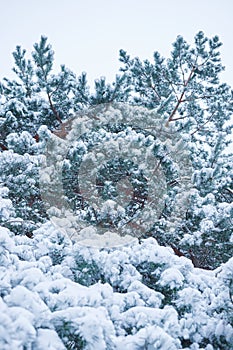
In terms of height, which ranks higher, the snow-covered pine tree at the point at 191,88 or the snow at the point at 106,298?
the snow-covered pine tree at the point at 191,88

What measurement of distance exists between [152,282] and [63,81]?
5.31 metres

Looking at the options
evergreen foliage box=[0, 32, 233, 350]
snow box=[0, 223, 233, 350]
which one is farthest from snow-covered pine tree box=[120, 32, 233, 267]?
snow box=[0, 223, 233, 350]

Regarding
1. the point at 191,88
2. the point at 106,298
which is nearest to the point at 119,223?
A: the point at 106,298

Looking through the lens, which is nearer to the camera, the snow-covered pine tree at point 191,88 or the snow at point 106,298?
the snow at point 106,298

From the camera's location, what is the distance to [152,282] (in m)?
3.85

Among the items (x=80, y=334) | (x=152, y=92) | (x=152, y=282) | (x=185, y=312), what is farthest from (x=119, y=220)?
(x=152, y=92)

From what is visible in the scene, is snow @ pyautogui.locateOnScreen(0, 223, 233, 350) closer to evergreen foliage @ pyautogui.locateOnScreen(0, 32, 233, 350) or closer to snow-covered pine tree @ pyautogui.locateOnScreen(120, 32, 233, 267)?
evergreen foliage @ pyautogui.locateOnScreen(0, 32, 233, 350)

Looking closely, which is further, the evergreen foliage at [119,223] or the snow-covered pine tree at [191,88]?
the snow-covered pine tree at [191,88]


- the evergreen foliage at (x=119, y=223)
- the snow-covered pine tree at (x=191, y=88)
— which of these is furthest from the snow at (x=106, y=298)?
the snow-covered pine tree at (x=191, y=88)

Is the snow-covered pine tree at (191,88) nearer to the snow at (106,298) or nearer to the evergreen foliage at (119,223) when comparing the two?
the evergreen foliage at (119,223)

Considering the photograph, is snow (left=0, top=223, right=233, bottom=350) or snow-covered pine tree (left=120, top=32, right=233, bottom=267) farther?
snow-covered pine tree (left=120, top=32, right=233, bottom=267)

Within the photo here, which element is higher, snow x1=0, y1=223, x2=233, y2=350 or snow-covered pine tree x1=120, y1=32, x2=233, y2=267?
snow-covered pine tree x1=120, y1=32, x2=233, y2=267

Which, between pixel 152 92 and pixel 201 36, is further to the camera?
pixel 152 92

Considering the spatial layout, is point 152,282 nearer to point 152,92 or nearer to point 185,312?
point 185,312
